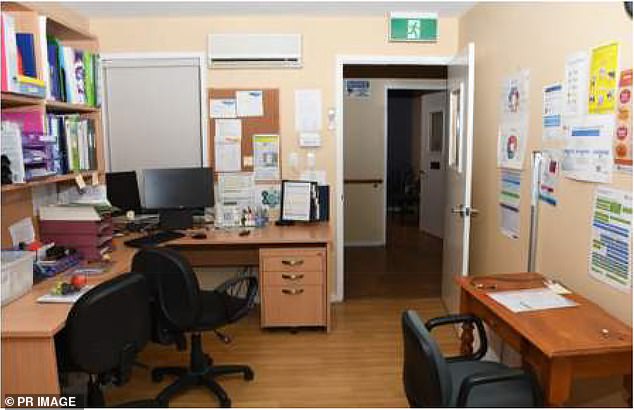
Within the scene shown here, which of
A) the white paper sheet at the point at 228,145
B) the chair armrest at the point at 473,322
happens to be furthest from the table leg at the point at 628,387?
the white paper sheet at the point at 228,145

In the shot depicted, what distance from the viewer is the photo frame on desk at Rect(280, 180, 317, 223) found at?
3805mm

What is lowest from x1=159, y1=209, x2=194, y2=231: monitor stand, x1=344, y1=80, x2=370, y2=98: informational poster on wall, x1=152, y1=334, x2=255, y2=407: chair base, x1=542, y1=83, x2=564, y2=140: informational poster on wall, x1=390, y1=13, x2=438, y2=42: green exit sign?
x1=152, y1=334, x2=255, y2=407: chair base

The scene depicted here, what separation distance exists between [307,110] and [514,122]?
1669 mm

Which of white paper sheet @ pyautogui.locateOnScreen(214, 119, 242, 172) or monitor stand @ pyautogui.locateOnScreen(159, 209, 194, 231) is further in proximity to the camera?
white paper sheet @ pyautogui.locateOnScreen(214, 119, 242, 172)

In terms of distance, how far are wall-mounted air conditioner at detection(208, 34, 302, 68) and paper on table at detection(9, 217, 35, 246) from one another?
187 cm

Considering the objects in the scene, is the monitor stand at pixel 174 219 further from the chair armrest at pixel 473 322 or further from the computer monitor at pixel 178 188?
the chair armrest at pixel 473 322

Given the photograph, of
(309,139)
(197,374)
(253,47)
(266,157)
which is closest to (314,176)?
(309,139)

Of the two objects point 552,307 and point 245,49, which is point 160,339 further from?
point 245,49

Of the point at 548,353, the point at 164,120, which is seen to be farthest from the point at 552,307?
the point at 164,120

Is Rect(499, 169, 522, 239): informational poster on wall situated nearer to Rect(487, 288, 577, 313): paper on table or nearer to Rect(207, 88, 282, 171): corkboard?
Rect(487, 288, 577, 313): paper on table

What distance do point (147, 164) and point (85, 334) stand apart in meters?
2.33

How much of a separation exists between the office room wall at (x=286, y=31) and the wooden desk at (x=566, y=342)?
247 centimetres

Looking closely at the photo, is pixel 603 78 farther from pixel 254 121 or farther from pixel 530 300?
pixel 254 121

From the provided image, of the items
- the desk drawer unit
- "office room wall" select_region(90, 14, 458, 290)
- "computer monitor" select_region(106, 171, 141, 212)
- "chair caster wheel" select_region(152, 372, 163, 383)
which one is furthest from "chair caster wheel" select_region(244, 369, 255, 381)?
"office room wall" select_region(90, 14, 458, 290)
